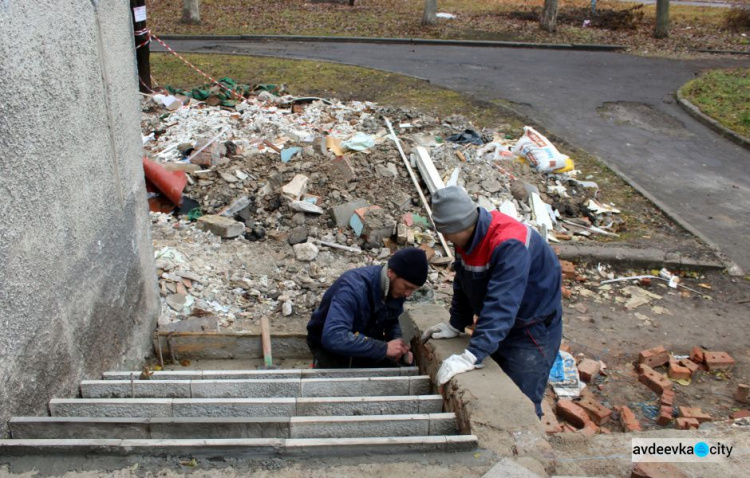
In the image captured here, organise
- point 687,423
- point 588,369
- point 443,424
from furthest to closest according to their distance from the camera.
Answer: point 588,369, point 687,423, point 443,424

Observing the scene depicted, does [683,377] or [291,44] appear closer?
[683,377]

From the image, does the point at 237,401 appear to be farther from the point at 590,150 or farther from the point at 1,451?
the point at 590,150

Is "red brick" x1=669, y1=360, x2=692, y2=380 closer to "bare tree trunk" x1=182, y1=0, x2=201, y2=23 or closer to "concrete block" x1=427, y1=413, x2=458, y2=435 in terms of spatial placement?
"concrete block" x1=427, y1=413, x2=458, y2=435

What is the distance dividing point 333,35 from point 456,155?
12137 mm

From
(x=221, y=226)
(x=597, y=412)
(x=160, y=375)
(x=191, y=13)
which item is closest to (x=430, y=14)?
(x=191, y=13)

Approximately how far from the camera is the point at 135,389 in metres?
3.76

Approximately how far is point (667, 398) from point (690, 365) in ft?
2.40

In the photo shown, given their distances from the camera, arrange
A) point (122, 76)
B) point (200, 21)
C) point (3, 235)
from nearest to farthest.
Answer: point (3, 235), point (122, 76), point (200, 21)

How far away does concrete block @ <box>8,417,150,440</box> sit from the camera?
9.96 feet

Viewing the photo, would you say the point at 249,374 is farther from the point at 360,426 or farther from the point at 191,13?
the point at 191,13

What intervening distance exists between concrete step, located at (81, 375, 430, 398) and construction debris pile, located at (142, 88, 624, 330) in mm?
1500

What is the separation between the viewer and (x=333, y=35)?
19641 mm

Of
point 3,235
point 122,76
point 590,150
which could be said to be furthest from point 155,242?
point 590,150

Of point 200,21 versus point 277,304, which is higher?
point 200,21
